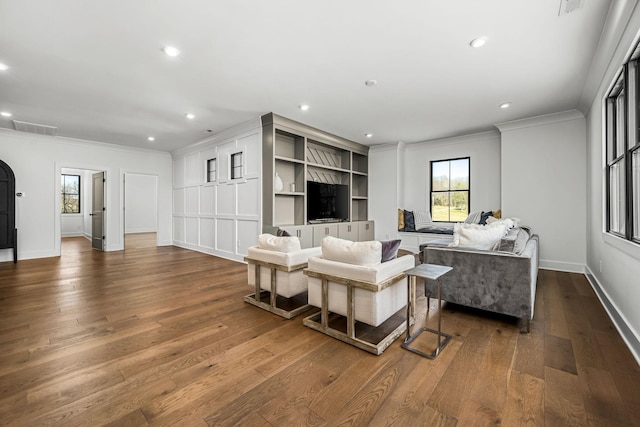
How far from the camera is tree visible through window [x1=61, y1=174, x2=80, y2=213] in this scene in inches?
379

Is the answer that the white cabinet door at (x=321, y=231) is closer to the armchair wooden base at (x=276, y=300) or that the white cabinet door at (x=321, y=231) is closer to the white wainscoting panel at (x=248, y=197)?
the white wainscoting panel at (x=248, y=197)

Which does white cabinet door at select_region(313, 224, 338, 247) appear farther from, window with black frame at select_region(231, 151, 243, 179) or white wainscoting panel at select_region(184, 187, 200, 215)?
white wainscoting panel at select_region(184, 187, 200, 215)

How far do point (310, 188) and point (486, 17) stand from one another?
3.81 m

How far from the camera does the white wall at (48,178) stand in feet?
18.6

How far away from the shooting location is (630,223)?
A: 242 cm

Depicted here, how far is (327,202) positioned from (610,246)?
4.27 metres

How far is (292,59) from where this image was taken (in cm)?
297

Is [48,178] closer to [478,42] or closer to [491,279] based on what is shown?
[478,42]

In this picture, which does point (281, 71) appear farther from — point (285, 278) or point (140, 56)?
point (285, 278)

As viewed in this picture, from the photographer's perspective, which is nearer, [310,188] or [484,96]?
[484,96]

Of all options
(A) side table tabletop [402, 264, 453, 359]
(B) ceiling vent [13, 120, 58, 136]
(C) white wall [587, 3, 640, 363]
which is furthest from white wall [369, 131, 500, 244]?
(B) ceiling vent [13, 120, 58, 136]

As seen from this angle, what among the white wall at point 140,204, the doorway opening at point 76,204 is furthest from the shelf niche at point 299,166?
the doorway opening at point 76,204

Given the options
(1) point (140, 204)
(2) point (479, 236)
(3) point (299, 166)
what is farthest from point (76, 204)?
(2) point (479, 236)

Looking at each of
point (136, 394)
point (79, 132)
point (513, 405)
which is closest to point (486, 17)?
point (513, 405)
